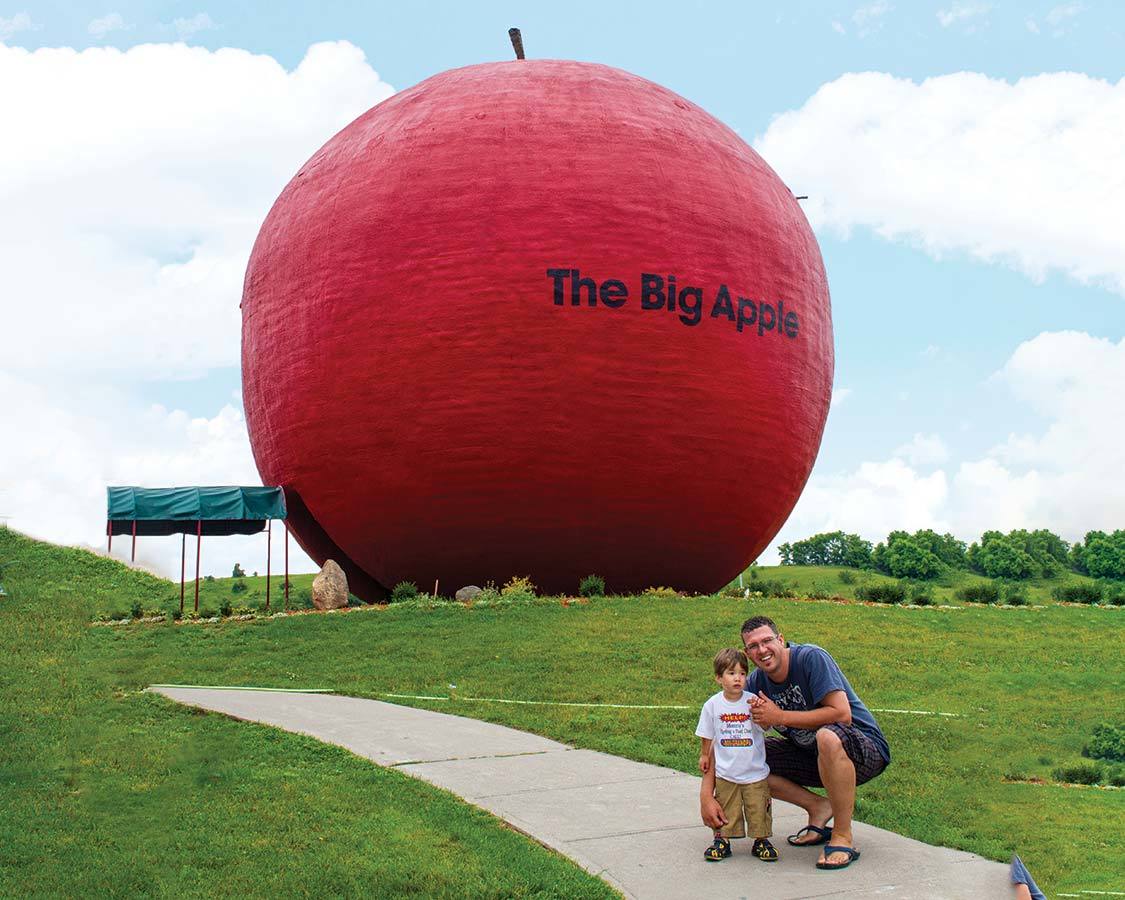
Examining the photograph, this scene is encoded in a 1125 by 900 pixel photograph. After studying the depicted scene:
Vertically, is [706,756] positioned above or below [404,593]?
below

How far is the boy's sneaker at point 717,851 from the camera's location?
533cm

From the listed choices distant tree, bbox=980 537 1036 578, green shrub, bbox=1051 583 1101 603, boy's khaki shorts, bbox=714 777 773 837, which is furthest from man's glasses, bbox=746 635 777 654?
distant tree, bbox=980 537 1036 578

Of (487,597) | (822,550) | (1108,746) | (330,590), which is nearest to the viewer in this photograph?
(1108,746)

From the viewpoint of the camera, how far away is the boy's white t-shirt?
550cm

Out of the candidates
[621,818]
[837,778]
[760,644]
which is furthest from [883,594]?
[760,644]

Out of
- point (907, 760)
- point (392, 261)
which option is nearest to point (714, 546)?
point (392, 261)

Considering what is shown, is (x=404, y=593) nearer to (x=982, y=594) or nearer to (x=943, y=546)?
(x=982, y=594)

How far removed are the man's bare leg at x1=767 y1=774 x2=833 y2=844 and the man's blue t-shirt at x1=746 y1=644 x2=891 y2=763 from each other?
0.71 feet

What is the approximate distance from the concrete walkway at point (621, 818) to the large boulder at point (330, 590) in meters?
9.03

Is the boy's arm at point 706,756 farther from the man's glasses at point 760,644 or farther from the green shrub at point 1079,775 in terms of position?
the green shrub at point 1079,775

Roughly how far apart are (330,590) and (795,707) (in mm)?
13946

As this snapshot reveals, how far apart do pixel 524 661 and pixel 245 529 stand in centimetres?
953

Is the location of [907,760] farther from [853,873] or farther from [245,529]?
[245,529]

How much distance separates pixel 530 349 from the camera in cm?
1722
